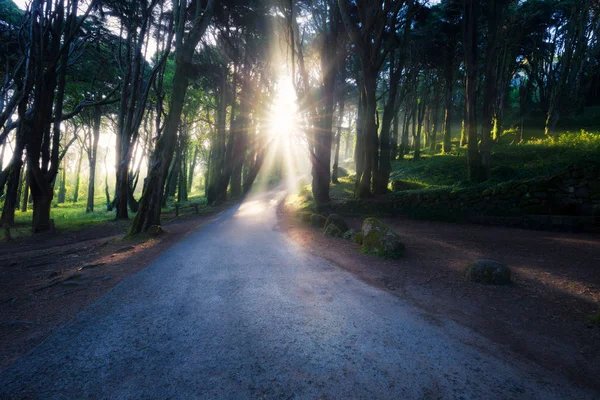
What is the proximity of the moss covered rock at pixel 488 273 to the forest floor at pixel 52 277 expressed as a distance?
253 inches

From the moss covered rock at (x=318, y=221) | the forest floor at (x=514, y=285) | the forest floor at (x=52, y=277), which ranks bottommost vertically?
the forest floor at (x=52, y=277)

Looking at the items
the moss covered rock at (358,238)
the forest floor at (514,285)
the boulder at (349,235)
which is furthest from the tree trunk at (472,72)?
the moss covered rock at (358,238)

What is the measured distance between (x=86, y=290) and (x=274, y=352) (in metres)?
3.88

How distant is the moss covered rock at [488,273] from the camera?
4676 mm

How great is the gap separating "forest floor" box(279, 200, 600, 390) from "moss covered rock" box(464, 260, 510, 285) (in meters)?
0.14

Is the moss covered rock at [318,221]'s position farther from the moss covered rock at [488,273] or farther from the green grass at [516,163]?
the green grass at [516,163]

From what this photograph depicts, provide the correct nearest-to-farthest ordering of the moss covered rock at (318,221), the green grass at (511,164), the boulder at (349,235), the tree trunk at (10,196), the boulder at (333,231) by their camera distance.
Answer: the boulder at (349,235) → the boulder at (333,231) → the moss covered rock at (318,221) → the green grass at (511,164) → the tree trunk at (10,196)

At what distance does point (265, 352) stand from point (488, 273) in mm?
4275

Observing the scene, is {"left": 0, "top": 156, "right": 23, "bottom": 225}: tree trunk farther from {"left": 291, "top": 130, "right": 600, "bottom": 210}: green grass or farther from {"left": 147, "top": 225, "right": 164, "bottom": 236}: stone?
{"left": 291, "top": 130, "right": 600, "bottom": 210}: green grass

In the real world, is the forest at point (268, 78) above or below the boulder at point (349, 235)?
above

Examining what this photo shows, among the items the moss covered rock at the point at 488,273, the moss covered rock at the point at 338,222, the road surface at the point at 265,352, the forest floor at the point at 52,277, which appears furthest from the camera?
the moss covered rock at the point at 338,222

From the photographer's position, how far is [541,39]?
78.2ft

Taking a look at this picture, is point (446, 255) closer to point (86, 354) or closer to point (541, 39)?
point (86, 354)

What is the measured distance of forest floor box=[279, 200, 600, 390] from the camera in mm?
3082
